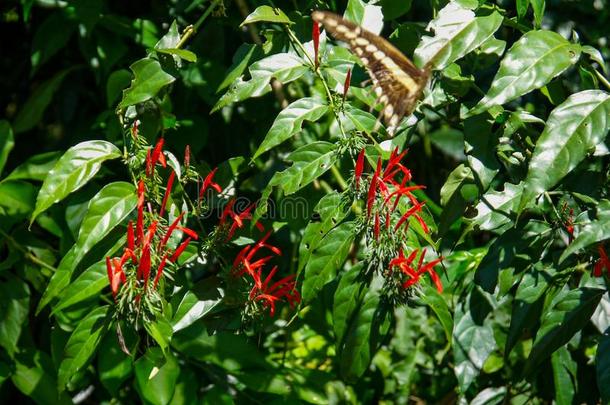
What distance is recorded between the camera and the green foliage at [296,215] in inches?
53.9

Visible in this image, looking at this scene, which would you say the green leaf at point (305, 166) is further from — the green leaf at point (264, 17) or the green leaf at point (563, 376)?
the green leaf at point (563, 376)

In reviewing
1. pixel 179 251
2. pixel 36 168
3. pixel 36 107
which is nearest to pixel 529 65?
pixel 179 251

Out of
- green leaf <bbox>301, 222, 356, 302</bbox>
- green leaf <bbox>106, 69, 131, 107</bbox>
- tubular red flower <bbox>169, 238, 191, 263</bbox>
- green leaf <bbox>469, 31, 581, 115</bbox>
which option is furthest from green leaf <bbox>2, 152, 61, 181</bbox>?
green leaf <bbox>469, 31, 581, 115</bbox>

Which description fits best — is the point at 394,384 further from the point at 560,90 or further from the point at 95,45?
the point at 95,45

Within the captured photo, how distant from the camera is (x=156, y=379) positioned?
162 centimetres

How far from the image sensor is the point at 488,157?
4.73ft

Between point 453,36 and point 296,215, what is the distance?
58cm

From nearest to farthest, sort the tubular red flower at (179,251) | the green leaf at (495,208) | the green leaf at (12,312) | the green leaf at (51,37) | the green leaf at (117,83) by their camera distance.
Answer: the tubular red flower at (179,251)
the green leaf at (495,208)
the green leaf at (117,83)
the green leaf at (12,312)
the green leaf at (51,37)

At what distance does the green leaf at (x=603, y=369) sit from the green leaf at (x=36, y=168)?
1.17 meters

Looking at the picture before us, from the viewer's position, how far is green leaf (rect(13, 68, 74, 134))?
217 cm

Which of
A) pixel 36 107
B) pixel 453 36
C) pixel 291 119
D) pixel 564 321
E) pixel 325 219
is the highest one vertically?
pixel 453 36

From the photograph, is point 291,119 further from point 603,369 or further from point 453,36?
point 603,369

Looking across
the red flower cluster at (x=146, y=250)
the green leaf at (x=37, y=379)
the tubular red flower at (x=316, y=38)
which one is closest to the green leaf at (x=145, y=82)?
the red flower cluster at (x=146, y=250)

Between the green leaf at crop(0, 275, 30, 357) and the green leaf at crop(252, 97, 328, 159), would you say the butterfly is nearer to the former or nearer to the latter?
the green leaf at crop(252, 97, 328, 159)
